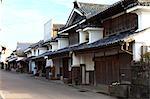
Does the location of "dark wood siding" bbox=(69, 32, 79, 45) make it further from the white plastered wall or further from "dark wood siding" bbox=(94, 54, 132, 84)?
"dark wood siding" bbox=(94, 54, 132, 84)

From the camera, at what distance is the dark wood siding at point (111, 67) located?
2333 cm

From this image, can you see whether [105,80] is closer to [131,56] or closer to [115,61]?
[115,61]

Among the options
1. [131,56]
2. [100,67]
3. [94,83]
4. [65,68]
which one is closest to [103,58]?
[100,67]

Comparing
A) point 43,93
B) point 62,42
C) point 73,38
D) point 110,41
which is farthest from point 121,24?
point 62,42

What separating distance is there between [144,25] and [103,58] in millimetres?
6272

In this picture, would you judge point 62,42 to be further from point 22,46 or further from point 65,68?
point 22,46

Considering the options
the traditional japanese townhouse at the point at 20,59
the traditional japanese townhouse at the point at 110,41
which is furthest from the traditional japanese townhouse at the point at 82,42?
the traditional japanese townhouse at the point at 20,59

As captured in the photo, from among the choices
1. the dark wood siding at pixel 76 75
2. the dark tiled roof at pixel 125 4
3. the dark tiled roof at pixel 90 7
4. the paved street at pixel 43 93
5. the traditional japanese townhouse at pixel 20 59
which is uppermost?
the dark tiled roof at pixel 90 7

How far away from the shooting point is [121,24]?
2606 cm

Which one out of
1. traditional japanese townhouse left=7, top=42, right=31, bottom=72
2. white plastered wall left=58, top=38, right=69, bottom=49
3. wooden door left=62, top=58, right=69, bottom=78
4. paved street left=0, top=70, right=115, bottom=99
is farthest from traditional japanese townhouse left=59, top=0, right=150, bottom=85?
traditional japanese townhouse left=7, top=42, right=31, bottom=72

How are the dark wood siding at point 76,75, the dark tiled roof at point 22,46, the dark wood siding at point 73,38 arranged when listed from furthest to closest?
the dark tiled roof at point 22,46
the dark wood siding at point 73,38
the dark wood siding at point 76,75

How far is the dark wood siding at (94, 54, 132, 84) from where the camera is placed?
23.3 meters

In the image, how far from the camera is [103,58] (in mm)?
27469

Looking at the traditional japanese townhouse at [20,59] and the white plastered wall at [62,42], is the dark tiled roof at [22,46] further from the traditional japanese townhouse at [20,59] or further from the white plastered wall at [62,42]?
the white plastered wall at [62,42]
